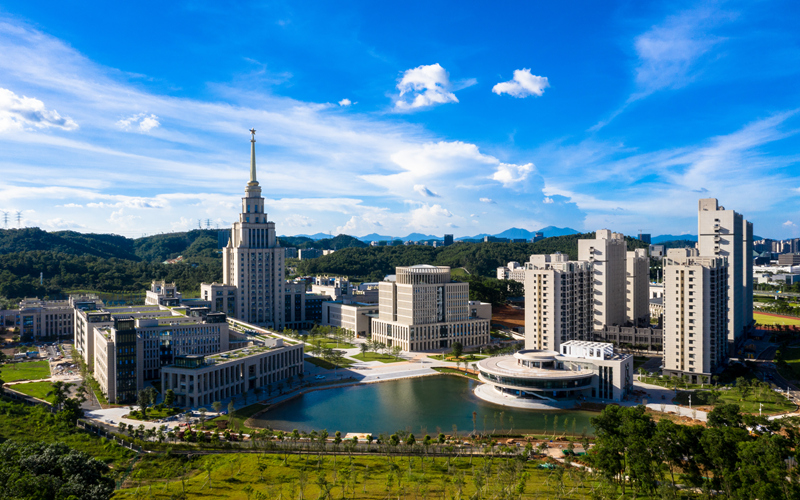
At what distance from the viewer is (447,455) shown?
45.2 metres

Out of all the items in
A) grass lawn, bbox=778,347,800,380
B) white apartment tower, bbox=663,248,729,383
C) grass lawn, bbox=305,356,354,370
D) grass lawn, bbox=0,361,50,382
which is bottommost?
grass lawn, bbox=305,356,354,370

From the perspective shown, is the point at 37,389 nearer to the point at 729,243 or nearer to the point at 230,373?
the point at 230,373

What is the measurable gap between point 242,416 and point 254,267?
Answer: 57.8 metres

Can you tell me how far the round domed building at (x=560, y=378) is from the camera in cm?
6125

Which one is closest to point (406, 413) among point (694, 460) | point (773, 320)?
point (694, 460)

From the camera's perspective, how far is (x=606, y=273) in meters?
89.4

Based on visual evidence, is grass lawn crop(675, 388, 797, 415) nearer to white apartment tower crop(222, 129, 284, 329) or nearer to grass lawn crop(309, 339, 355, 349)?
grass lawn crop(309, 339, 355, 349)

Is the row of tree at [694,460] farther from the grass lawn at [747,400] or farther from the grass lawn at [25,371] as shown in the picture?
the grass lawn at [25,371]

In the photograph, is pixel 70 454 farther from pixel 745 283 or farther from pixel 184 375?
pixel 745 283

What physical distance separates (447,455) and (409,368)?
112 feet

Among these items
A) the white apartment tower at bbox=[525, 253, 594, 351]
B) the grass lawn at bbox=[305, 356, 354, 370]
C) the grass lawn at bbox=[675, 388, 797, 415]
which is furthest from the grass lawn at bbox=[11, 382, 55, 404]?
the grass lawn at bbox=[675, 388, 797, 415]

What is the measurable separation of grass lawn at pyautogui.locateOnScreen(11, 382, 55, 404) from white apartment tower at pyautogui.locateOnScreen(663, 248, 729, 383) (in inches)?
2909

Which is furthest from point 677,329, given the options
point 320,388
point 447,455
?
point 320,388

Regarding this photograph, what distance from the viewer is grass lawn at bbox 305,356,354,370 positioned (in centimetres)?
8006
